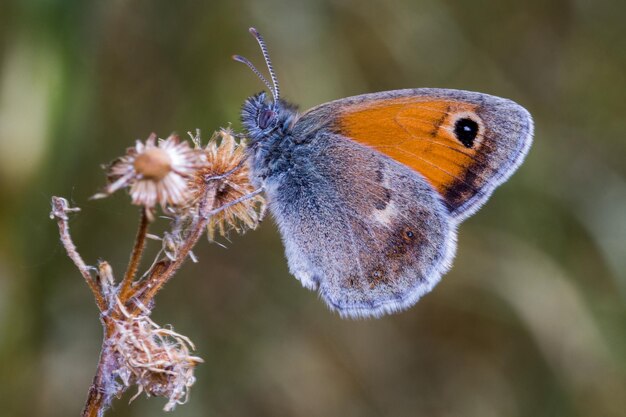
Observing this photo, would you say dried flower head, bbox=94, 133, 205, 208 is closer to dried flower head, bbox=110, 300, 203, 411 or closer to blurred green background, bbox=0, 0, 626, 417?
dried flower head, bbox=110, 300, 203, 411

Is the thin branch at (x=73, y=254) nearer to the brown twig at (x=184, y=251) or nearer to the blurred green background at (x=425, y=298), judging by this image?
the brown twig at (x=184, y=251)

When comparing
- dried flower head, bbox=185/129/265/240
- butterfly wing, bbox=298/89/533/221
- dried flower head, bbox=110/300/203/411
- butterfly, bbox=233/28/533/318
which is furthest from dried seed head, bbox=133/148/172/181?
butterfly wing, bbox=298/89/533/221

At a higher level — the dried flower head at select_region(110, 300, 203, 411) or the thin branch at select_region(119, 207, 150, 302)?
the thin branch at select_region(119, 207, 150, 302)

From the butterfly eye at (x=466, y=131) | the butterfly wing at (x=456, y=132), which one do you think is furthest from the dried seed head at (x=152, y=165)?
the butterfly eye at (x=466, y=131)

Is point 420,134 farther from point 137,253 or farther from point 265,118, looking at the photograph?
point 137,253

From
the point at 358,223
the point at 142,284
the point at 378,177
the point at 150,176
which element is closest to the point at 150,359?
the point at 142,284

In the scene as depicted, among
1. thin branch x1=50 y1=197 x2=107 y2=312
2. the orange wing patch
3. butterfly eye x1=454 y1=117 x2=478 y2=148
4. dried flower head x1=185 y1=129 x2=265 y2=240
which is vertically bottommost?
thin branch x1=50 y1=197 x2=107 y2=312

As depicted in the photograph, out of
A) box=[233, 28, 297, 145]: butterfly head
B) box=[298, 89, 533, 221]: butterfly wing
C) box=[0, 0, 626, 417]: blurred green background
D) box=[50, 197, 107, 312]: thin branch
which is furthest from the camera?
box=[0, 0, 626, 417]: blurred green background
